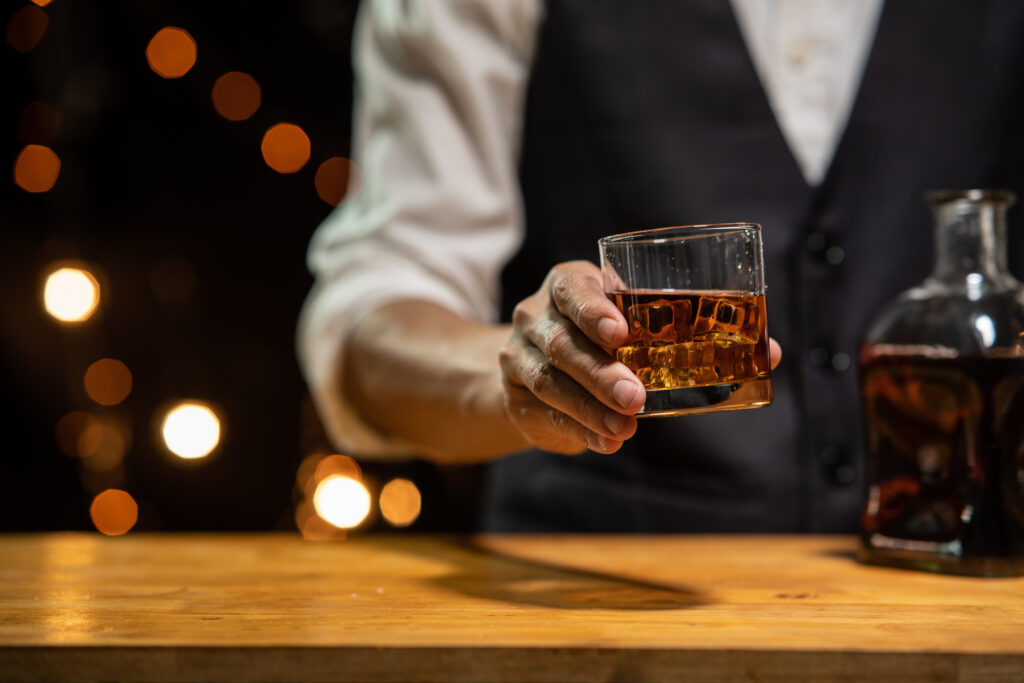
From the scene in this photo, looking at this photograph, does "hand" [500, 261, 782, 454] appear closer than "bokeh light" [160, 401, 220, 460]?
Yes

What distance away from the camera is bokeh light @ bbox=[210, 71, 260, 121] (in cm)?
236

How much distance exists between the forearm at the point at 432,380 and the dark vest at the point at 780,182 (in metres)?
0.25

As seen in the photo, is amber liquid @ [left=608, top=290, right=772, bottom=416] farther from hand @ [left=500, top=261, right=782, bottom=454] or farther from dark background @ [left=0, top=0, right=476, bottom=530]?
dark background @ [left=0, top=0, right=476, bottom=530]

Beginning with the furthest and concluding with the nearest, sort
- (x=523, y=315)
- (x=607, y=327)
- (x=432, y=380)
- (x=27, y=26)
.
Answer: (x=27, y=26), (x=432, y=380), (x=523, y=315), (x=607, y=327)

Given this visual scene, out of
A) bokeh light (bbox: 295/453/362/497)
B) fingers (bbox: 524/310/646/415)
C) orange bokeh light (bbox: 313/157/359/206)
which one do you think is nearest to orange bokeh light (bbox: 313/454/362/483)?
bokeh light (bbox: 295/453/362/497)

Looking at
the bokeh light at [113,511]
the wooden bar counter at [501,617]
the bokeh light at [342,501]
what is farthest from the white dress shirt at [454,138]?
the bokeh light at [113,511]

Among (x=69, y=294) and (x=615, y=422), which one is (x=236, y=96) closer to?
(x=69, y=294)

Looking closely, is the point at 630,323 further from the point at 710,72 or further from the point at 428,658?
the point at 710,72

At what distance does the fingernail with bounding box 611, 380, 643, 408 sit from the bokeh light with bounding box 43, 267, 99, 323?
6.20ft

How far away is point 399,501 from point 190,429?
548 mm

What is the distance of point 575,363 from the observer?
27.5 inches

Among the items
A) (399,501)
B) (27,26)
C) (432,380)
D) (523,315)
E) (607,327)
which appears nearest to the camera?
(607,327)

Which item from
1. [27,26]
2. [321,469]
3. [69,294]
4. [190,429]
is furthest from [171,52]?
[321,469]

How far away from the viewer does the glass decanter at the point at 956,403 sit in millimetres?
822
